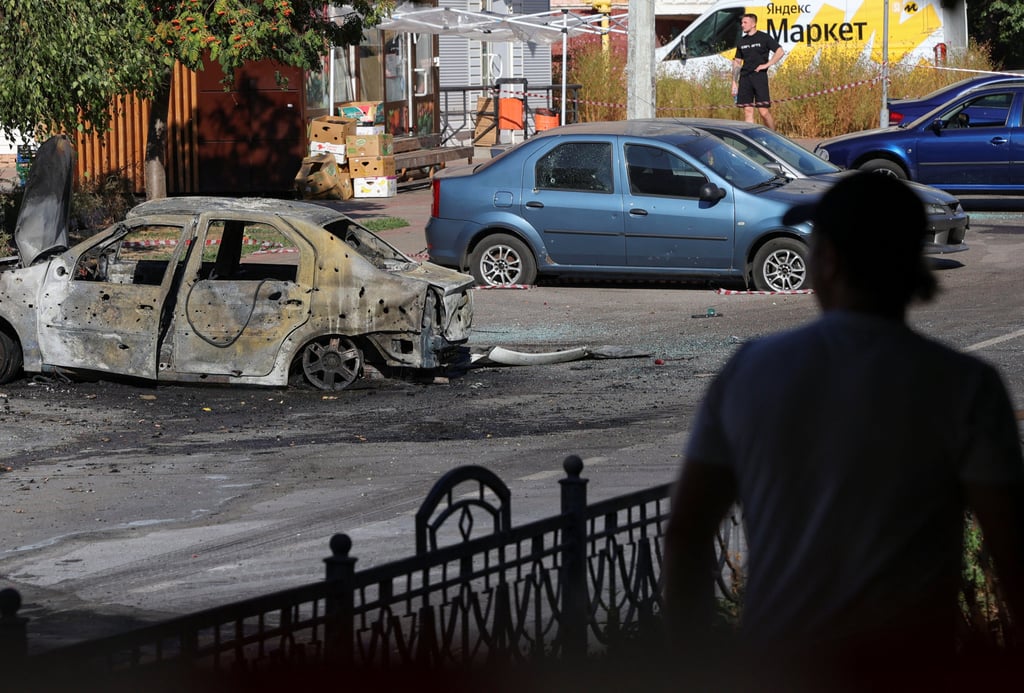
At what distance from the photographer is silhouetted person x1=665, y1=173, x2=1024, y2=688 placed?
2.53 m

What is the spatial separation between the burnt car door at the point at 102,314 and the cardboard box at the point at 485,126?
22025 millimetres

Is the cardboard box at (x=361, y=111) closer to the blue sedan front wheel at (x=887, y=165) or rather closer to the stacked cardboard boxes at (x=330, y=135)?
the stacked cardboard boxes at (x=330, y=135)

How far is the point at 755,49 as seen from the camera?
24.0m

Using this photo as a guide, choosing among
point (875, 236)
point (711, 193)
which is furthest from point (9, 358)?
point (875, 236)

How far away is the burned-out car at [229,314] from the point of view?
10.7m

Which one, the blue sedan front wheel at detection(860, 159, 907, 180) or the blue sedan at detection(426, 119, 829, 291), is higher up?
the blue sedan front wheel at detection(860, 159, 907, 180)

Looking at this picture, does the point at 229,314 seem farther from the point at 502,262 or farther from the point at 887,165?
the point at 887,165

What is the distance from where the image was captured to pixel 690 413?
32.9 feet

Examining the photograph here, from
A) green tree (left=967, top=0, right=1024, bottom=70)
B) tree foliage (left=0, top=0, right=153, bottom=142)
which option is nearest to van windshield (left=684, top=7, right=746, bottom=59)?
green tree (left=967, top=0, right=1024, bottom=70)

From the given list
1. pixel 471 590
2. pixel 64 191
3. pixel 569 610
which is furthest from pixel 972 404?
pixel 64 191

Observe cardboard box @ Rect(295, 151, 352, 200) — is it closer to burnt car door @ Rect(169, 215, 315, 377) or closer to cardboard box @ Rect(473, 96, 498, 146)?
cardboard box @ Rect(473, 96, 498, 146)

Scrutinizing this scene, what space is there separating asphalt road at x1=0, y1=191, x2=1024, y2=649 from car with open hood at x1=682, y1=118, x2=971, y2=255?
1.37 meters

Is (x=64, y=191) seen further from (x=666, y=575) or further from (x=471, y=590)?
(x=666, y=575)

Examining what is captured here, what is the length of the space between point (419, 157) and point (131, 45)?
32.6 ft
